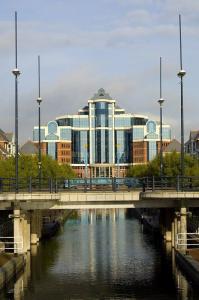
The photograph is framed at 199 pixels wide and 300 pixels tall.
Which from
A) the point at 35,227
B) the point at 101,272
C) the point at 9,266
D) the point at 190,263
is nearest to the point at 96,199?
the point at 101,272

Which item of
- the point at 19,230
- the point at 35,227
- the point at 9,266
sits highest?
the point at 19,230

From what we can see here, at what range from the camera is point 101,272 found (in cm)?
4641

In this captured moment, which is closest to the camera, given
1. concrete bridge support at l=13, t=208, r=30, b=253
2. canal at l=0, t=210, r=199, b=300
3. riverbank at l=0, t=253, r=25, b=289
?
canal at l=0, t=210, r=199, b=300

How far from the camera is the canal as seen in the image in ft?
125

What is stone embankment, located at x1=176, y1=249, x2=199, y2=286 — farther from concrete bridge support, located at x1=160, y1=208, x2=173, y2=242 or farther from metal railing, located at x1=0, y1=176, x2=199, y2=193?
concrete bridge support, located at x1=160, y1=208, x2=173, y2=242

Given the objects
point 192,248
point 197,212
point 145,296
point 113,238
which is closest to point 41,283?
point 145,296

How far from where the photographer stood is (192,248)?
169 ft

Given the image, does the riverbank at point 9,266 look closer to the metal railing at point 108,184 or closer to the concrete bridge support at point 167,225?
the metal railing at point 108,184

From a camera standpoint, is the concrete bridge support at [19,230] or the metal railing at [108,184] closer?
the concrete bridge support at [19,230]

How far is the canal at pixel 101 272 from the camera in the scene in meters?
38.2

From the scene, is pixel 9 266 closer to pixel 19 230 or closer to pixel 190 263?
pixel 19 230

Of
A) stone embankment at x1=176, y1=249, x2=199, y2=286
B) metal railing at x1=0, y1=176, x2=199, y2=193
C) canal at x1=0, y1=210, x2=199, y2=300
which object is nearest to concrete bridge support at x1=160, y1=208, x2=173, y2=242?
canal at x1=0, y1=210, x2=199, y2=300

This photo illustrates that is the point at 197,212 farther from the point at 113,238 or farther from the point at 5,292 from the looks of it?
the point at 5,292

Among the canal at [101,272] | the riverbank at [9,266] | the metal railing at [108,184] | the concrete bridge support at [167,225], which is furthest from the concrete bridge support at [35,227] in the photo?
the concrete bridge support at [167,225]
